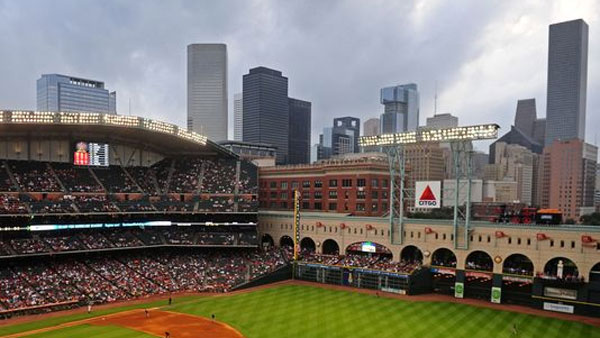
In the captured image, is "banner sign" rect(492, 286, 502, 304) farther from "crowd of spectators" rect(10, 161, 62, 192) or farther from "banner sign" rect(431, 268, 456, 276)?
"crowd of spectators" rect(10, 161, 62, 192)

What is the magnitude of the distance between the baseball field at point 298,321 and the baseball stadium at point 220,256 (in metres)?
0.29

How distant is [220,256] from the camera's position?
7681 centimetres

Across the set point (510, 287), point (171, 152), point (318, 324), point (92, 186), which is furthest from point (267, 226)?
point (510, 287)

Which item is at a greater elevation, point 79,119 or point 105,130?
point 79,119

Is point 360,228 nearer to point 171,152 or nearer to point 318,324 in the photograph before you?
point 318,324

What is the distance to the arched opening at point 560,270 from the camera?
55.5 meters

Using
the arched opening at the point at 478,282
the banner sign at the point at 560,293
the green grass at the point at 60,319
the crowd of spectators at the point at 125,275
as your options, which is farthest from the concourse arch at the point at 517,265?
the green grass at the point at 60,319

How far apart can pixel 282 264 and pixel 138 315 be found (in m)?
28.2

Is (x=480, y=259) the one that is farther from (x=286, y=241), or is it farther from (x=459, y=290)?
(x=286, y=241)

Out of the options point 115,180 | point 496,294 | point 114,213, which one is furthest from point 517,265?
point 115,180

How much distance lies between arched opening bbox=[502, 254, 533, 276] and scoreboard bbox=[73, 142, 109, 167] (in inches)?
2844

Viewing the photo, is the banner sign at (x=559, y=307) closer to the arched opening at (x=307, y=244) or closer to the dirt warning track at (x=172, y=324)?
the dirt warning track at (x=172, y=324)

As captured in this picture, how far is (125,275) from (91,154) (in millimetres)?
28219

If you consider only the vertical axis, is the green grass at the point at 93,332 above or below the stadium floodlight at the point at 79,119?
below
